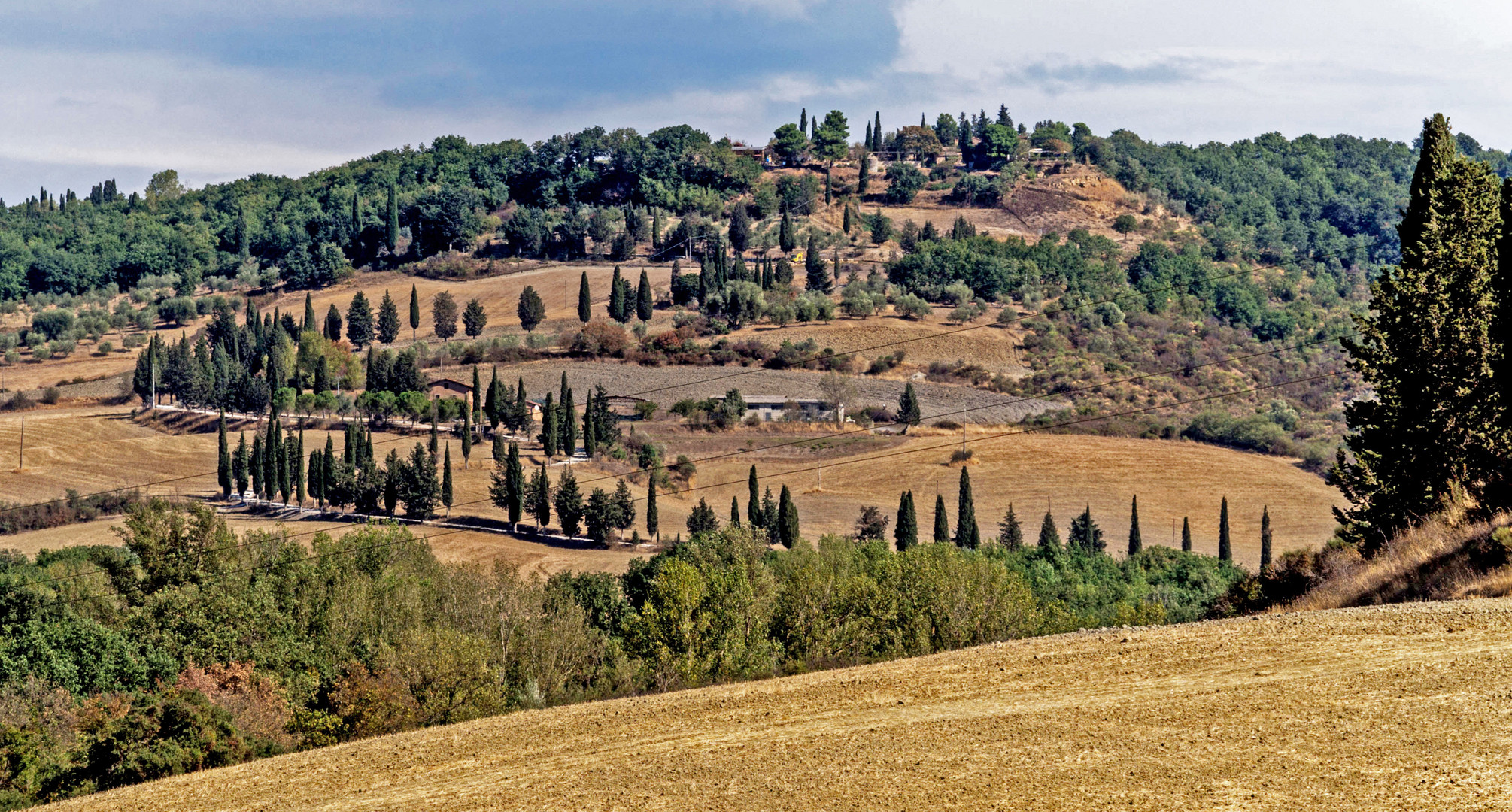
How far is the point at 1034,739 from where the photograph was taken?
70.4 feet

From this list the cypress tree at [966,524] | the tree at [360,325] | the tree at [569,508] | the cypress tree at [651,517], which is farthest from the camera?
the tree at [360,325]

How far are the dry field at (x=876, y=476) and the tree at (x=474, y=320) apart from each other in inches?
1656

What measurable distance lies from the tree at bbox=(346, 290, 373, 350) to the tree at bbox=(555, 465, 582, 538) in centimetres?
7666

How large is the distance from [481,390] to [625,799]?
123055 mm

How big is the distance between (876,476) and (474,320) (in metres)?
69.2

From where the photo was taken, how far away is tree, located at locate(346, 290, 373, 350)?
17000 centimetres

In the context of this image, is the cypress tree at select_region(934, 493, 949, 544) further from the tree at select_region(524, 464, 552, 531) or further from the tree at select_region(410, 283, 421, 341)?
the tree at select_region(410, 283, 421, 341)

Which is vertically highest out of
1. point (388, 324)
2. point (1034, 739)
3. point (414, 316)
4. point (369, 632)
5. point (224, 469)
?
point (414, 316)

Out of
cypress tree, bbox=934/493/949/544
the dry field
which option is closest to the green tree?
the dry field

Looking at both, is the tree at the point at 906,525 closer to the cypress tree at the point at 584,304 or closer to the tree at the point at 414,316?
the cypress tree at the point at 584,304

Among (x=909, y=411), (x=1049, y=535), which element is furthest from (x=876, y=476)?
(x=1049, y=535)

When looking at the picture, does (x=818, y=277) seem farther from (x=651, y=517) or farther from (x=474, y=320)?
(x=651, y=517)

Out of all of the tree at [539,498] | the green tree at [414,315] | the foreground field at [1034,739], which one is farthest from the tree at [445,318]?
the foreground field at [1034,739]

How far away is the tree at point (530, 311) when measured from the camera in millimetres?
171562
